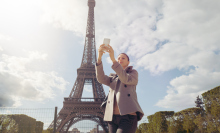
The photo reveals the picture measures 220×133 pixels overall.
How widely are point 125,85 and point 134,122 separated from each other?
1.76ft

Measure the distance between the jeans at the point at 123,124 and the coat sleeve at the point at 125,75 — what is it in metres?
0.49

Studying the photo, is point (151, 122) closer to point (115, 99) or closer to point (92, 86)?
point (92, 86)

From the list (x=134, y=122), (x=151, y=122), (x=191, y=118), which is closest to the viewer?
(x=134, y=122)

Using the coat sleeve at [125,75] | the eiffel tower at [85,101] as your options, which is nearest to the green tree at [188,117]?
the eiffel tower at [85,101]

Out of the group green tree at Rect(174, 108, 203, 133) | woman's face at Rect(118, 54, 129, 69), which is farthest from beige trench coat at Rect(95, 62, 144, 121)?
green tree at Rect(174, 108, 203, 133)

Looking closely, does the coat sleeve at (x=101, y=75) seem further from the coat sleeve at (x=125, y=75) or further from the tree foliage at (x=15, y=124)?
the tree foliage at (x=15, y=124)

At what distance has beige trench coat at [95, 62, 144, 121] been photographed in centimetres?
243

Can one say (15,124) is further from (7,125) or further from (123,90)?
(123,90)

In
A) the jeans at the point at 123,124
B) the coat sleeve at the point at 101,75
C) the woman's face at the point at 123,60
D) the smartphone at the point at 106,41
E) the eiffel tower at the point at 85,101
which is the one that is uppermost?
the eiffel tower at the point at 85,101

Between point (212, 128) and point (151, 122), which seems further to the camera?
point (151, 122)

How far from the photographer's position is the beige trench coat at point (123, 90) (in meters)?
2.43

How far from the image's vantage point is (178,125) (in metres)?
19.5

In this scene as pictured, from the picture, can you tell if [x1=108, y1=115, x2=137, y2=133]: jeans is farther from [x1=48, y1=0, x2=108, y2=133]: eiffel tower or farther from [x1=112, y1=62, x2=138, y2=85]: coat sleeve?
[x1=48, y1=0, x2=108, y2=133]: eiffel tower

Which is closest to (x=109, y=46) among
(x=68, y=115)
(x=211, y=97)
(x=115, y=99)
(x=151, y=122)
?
(x=115, y=99)
